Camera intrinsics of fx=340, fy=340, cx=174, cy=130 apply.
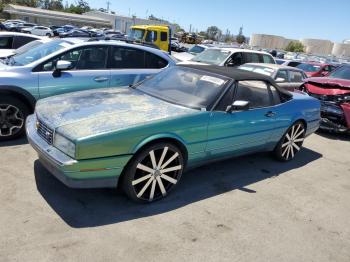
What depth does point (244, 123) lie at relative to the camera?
4516 mm

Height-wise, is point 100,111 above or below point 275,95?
below

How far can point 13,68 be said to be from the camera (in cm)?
525

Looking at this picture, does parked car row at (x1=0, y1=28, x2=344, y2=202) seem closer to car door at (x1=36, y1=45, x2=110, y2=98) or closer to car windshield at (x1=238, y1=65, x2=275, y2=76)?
car door at (x1=36, y1=45, x2=110, y2=98)

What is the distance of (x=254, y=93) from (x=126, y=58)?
2.64 m

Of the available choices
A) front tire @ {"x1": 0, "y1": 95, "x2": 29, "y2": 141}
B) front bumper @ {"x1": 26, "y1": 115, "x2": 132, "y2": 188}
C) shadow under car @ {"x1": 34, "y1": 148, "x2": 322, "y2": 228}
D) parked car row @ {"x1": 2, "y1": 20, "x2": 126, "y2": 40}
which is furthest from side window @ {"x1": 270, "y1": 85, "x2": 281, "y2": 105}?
parked car row @ {"x1": 2, "y1": 20, "x2": 126, "y2": 40}

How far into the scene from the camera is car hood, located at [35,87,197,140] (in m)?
3.36

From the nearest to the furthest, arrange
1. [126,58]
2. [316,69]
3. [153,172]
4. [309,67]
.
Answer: [153,172] < [126,58] < [316,69] < [309,67]

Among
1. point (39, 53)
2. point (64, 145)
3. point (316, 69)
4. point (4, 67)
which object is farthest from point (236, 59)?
point (64, 145)

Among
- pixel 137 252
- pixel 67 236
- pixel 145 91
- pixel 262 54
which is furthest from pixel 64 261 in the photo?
pixel 262 54

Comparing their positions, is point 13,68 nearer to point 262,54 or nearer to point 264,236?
point 264,236

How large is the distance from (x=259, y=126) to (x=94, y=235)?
9.02 ft

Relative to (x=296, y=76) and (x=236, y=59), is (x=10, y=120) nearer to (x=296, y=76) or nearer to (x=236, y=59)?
(x=296, y=76)

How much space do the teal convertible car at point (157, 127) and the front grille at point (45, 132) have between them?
11 mm

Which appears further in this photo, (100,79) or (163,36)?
(163,36)
